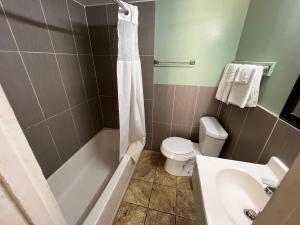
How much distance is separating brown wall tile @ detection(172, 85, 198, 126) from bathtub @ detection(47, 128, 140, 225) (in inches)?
32.5

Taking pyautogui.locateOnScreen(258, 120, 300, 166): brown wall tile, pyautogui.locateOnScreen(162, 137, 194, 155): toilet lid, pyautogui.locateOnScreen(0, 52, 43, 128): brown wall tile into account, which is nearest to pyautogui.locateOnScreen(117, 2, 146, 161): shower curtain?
pyautogui.locateOnScreen(162, 137, 194, 155): toilet lid

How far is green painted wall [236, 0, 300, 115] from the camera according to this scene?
787mm

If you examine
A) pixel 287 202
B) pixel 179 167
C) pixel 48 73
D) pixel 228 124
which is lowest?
pixel 179 167

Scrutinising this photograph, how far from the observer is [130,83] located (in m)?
1.32

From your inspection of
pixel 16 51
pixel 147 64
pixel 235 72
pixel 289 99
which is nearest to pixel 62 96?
pixel 16 51

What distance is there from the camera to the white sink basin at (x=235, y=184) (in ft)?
2.37

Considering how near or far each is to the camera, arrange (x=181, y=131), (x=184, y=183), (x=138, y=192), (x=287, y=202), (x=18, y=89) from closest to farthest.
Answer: (x=287, y=202), (x=18, y=89), (x=138, y=192), (x=184, y=183), (x=181, y=131)

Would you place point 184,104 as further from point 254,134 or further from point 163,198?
point 163,198

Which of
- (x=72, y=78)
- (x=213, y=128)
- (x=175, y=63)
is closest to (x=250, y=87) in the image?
(x=213, y=128)

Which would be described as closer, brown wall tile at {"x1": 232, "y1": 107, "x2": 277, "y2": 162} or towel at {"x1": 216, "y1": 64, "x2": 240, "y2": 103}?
brown wall tile at {"x1": 232, "y1": 107, "x2": 277, "y2": 162}

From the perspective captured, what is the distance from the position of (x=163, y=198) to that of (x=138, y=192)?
28 cm

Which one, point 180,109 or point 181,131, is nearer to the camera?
point 180,109

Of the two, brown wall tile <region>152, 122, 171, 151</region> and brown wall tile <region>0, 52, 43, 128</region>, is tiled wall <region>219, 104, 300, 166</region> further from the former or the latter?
brown wall tile <region>0, 52, 43, 128</region>

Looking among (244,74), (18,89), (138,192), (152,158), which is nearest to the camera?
(18,89)
